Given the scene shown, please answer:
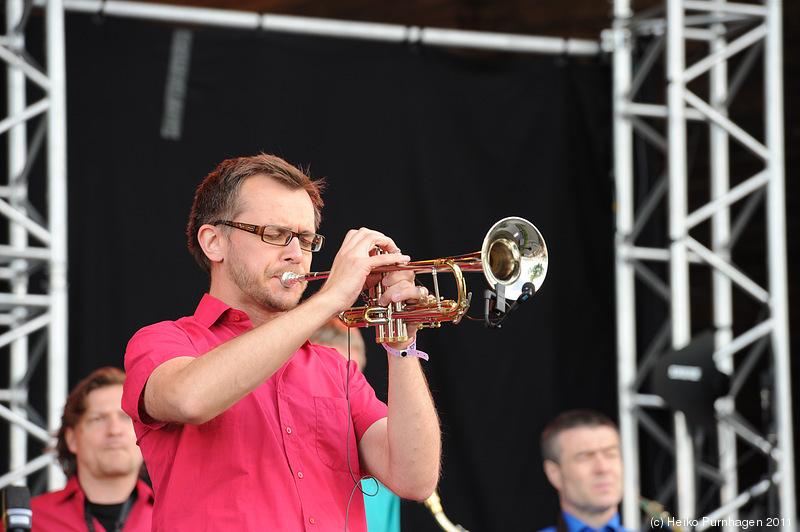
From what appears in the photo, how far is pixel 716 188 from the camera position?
5.19 meters

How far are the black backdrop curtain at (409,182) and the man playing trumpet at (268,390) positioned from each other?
223 centimetres

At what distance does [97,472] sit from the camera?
12.0 ft

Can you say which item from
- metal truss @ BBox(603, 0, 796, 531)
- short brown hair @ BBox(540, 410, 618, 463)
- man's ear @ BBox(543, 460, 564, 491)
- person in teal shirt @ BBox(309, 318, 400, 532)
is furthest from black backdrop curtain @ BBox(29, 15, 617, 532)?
man's ear @ BBox(543, 460, 564, 491)

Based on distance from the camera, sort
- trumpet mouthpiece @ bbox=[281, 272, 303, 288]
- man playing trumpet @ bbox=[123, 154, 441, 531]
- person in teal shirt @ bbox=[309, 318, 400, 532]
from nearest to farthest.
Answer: man playing trumpet @ bbox=[123, 154, 441, 531]
trumpet mouthpiece @ bbox=[281, 272, 303, 288]
person in teal shirt @ bbox=[309, 318, 400, 532]

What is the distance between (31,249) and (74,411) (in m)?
0.81

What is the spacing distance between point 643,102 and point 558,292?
1.28 metres

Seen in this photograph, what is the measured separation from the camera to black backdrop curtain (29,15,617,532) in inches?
188

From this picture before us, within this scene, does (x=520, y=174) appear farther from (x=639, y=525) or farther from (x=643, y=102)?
(x=639, y=525)

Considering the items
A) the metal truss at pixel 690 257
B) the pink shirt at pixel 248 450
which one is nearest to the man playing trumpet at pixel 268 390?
the pink shirt at pixel 248 450

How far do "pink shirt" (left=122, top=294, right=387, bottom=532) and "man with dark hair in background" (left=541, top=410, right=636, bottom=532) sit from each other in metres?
2.10

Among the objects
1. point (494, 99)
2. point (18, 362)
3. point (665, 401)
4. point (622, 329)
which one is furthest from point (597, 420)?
point (18, 362)

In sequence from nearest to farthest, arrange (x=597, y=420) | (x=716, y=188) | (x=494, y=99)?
(x=597, y=420) < (x=716, y=188) < (x=494, y=99)

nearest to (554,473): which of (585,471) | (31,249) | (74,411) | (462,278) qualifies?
(585,471)

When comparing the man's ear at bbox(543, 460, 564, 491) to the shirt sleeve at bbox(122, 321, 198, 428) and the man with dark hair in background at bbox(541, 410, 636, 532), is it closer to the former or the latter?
the man with dark hair in background at bbox(541, 410, 636, 532)
